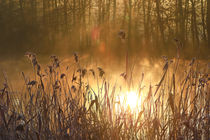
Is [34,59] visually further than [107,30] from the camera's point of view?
No

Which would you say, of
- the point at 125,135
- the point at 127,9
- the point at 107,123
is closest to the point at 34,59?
the point at 107,123

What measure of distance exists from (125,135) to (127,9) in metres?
13.2

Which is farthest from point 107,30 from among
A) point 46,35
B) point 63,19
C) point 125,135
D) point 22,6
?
point 125,135

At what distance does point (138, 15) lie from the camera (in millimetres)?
15328

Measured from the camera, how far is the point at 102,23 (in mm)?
15430

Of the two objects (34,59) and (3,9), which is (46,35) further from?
(34,59)

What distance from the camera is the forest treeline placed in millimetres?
14188

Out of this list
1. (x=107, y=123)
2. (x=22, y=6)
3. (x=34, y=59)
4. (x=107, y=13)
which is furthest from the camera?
(x=22, y=6)

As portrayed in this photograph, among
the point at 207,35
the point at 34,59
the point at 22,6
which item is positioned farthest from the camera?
the point at 22,6

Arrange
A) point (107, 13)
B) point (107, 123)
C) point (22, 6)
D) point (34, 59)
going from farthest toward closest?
point (22, 6)
point (107, 13)
point (107, 123)
point (34, 59)

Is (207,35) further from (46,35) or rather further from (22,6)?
(22,6)

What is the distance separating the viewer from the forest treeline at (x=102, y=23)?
1419 cm

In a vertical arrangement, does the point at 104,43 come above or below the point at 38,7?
below

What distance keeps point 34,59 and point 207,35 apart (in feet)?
45.3
